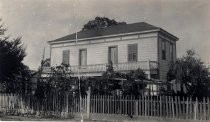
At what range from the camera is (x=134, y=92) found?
17703mm

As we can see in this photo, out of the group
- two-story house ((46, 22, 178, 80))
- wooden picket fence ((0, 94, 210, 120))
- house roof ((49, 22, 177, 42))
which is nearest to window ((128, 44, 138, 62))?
two-story house ((46, 22, 178, 80))

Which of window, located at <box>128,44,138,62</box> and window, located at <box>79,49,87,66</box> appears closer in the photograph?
window, located at <box>128,44,138,62</box>

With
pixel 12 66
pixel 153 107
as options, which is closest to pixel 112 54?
pixel 12 66

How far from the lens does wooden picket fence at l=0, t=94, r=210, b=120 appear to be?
14.1 m

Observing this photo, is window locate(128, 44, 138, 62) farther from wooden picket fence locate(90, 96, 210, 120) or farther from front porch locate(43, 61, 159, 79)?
wooden picket fence locate(90, 96, 210, 120)

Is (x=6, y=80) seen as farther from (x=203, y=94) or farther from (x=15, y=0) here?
(x=203, y=94)

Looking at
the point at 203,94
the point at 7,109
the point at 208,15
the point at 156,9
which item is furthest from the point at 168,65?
the point at 208,15

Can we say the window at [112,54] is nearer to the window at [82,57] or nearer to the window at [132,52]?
the window at [132,52]

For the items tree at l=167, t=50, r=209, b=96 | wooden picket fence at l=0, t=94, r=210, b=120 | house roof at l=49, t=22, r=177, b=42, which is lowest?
wooden picket fence at l=0, t=94, r=210, b=120

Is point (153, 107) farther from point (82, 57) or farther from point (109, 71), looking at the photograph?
point (82, 57)

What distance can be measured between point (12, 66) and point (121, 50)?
9.06 meters

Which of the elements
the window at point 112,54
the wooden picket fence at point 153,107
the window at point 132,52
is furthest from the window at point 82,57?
the wooden picket fence at point 153,107

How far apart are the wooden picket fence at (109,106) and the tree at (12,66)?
931 millimetres

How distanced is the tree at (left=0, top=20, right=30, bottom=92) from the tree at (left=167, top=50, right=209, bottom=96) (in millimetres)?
9196
